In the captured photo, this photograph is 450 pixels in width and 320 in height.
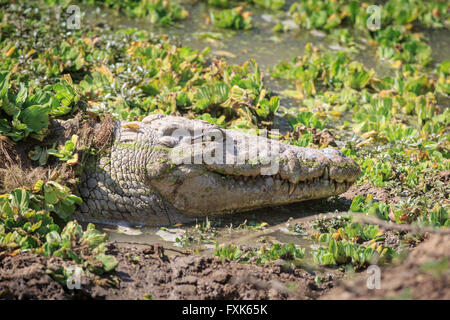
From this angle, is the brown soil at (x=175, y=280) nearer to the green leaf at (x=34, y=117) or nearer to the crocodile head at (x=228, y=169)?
the crocodile head at (x=228, y=169)

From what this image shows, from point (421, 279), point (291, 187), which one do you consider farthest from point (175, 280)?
point (421, 279)

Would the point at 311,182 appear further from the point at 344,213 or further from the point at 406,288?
the point at 406,288

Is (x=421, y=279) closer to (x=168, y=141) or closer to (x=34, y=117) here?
(x=168, y=141)

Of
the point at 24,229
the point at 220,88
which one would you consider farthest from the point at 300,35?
the point at 24,229

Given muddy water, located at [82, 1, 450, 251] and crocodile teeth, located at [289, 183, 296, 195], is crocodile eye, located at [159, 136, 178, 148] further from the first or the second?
muddy water, located at [82, 1, 450, 251]

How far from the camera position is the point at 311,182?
5340 millimetres

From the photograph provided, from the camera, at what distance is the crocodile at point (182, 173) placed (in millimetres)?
5047

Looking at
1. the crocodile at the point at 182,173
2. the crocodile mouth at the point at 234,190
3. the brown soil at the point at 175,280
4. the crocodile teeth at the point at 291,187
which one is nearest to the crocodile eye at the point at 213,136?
→ the crocodile at the point at 182,173

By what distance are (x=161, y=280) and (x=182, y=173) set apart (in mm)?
1118

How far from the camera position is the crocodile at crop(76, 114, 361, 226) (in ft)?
16.6

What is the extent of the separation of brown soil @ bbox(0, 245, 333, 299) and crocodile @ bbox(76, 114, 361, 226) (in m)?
0.66

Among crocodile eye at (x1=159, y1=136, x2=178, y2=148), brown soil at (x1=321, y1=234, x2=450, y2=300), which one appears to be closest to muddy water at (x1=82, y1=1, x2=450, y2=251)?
crocodile eye at (x1=159, y1=136, x2=178, y2=148)

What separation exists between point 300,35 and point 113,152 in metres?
6.01

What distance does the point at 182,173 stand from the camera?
16.5 feet
